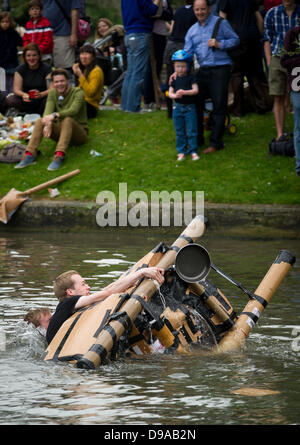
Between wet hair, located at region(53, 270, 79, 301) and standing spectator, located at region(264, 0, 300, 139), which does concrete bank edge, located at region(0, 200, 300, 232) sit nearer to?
standing spectator, located at region(264, 0, 300, 139)

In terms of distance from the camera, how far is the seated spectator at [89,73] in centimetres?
1702

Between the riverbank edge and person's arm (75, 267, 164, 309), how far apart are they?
19.6 ft

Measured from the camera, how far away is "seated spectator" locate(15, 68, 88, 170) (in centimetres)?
1554

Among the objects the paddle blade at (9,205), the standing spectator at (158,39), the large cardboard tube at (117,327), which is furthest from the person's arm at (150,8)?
A: the large cardboard tube at (117,327)

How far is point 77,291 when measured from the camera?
25.2 ft

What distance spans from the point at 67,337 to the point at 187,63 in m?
→ 8.50

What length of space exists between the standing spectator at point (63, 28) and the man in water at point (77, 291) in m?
11.0

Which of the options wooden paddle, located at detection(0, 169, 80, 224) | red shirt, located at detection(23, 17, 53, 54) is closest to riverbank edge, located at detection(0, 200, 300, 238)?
wooden paddle, located at detection(0, 169, 80, 224)

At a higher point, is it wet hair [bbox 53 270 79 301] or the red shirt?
the red shirt

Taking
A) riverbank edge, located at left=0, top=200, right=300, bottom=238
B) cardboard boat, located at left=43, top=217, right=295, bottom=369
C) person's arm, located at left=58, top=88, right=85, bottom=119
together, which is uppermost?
person's arm, located at left=58, top=88, right=85, bottom=119

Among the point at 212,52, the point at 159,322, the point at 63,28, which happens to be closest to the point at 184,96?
the point at 212,52

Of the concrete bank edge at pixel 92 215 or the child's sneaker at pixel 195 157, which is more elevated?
the child's sneaker at pixel 195 157

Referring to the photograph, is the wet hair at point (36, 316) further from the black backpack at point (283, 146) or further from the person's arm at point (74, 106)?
the person's arm at point (74, 106)
